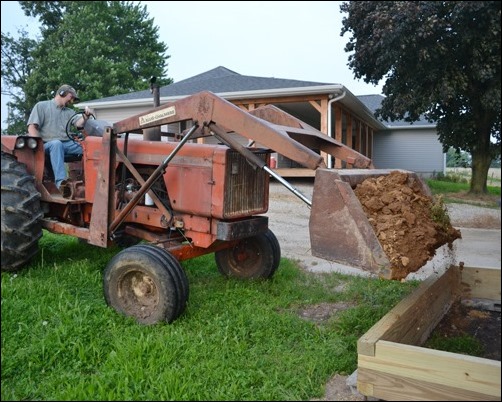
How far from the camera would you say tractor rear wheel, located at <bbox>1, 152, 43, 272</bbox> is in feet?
13.4

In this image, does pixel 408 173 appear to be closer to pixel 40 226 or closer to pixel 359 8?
pixel 40 226

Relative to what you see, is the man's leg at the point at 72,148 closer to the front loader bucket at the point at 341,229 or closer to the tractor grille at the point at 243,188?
the tractor grille at the point at 243,188

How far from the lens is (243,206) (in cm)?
417

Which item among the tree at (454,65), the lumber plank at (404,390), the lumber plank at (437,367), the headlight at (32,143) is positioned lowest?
the lumber plank at (404,390)

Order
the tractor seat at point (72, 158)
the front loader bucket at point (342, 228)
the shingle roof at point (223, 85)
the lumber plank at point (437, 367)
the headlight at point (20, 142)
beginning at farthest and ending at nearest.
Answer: the shingle roof at point (223, 85)
the tractor seat at point (72, 158)
the headlight at point (20, 142)
the front loader bucket at point (342, 228)
the lumber plank at point (437, 367)

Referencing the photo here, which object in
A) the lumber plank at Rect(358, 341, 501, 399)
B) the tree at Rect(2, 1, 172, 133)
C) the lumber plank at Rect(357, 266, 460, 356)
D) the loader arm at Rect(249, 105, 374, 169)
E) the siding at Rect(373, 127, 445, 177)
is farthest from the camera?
the siding at Rect(373, 127, 445, 177)

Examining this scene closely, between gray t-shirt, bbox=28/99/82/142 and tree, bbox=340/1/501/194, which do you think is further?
gray t-shirt, bbox=28/99/82/142

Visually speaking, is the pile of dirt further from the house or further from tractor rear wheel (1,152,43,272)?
the house

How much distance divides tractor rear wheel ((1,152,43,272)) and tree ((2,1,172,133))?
3.85 metres

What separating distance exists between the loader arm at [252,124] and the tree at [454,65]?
1018 mm

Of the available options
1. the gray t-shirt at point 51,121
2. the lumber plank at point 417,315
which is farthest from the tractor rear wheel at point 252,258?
the gray t-shirt at point 51,121

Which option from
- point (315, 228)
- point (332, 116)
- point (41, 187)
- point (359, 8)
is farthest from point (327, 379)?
point (332, 116)

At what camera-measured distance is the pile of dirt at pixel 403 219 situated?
292 cm

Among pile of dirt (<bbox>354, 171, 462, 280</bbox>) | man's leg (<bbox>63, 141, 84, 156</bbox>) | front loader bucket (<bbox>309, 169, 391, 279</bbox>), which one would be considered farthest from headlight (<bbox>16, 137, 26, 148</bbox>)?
pile of dirt (<bbox>354, 171, 462, 280</bbox>)
